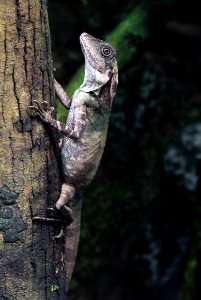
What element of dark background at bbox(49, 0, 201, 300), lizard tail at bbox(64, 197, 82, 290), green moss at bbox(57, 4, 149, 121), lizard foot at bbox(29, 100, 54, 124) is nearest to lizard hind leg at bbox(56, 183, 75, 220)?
lizard tail at bbox(64, 197, 82, 290)

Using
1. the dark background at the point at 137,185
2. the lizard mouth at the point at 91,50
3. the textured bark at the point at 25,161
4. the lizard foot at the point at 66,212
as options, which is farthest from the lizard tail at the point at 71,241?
the dark background at the point at 137,185

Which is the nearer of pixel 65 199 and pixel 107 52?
pixel 65 199

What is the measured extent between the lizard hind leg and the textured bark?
0.06 meters

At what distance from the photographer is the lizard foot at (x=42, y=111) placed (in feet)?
10.7

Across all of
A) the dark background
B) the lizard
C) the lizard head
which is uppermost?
the lizard head

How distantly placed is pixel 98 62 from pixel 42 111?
96 centimetres

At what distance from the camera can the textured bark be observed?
3.14 metres

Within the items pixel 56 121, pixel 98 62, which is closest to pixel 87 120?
pixel 98 62

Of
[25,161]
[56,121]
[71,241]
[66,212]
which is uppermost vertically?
[56,121]

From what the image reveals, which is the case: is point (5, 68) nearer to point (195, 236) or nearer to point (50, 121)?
point (50, 121)

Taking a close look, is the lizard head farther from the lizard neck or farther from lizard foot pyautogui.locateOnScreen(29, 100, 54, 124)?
lizard foot pyautogui.locateOnScreen(29, 100, 54, 124)

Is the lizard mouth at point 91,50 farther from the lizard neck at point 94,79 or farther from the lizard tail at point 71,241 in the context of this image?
the lizard tail at point 71,241

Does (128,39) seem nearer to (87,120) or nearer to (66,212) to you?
(87,120)

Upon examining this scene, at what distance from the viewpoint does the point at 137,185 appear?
716 centimetres
